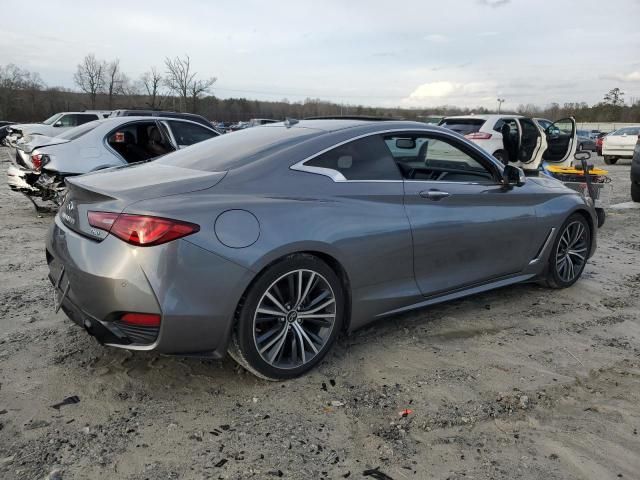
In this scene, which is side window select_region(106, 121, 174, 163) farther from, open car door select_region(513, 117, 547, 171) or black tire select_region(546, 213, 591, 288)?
open car door select_region(513, 117, 547, 171)

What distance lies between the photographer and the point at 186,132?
8453mm

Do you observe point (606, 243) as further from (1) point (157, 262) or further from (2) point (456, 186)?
(1) point (157, 262)

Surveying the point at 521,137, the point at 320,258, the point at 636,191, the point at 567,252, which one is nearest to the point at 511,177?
the point at 567,252

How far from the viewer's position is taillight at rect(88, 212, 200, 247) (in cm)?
272

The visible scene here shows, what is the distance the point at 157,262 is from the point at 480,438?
1831 mm

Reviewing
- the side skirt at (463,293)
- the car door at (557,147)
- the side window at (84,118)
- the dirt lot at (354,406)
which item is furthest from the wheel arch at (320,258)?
the side window at (84,118)

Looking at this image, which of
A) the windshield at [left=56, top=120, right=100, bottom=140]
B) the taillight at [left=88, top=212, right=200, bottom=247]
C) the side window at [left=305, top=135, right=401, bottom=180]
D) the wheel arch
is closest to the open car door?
the side window at [left=305, top=135, right=401, bottom=180]

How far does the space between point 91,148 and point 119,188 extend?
5266mm

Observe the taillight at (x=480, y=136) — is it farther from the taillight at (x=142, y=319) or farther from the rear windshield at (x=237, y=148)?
the taillight at (x=142, y=319)

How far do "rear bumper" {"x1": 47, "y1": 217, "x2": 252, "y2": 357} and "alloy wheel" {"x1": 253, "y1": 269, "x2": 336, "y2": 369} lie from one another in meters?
0.25

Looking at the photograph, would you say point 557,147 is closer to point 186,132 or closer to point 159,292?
point 186,132

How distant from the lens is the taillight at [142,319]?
2.73 m

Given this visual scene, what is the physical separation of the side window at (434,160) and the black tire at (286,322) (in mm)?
1074

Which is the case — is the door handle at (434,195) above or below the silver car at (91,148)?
below
